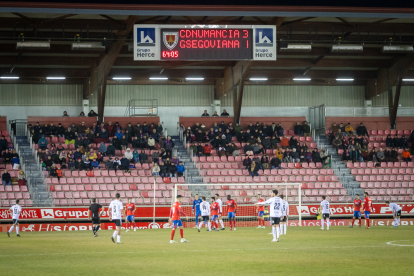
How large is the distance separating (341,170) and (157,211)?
14.7 meters

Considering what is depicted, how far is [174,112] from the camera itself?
43.7m

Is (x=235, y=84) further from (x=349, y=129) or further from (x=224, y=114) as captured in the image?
(x=349, y=129)

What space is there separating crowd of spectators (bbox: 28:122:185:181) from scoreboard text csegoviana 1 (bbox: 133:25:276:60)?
14064mm

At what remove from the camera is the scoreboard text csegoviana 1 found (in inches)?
824

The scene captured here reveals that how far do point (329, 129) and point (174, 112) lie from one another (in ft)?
41.4

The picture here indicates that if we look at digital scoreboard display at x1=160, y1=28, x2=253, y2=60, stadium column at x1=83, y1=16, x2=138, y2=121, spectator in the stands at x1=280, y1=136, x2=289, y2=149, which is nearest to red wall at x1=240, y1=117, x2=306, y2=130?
spectator in the stands at x1=280, y1=136, x2=289, y2=149

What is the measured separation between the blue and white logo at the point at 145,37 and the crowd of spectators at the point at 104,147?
14106 mm

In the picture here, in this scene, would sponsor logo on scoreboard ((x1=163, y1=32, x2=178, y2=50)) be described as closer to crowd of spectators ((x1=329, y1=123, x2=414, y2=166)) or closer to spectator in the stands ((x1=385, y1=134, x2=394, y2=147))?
crowd of spectators ((x1=329, y1=123, x2=414, y2=166))

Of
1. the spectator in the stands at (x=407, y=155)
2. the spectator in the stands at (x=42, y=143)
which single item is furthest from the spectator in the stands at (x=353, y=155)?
the spectator in the stands at (x=42, y=143)

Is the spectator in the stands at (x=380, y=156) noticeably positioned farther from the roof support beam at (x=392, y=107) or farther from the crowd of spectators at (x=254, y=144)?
the roof support beam at (x=392, y=107)

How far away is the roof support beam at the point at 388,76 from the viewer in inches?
1558

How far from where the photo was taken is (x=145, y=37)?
73.3ft

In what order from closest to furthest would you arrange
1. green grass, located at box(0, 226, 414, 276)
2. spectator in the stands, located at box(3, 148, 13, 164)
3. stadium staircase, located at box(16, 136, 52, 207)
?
green grass, located at box(0, 226, 414, 276) → stadium staircase, located at box(16, 136, 52, 207) → spectator in the stands, located at box(3, 148, 13, 164)

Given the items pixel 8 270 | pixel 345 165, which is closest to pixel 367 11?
pixel 8 270
